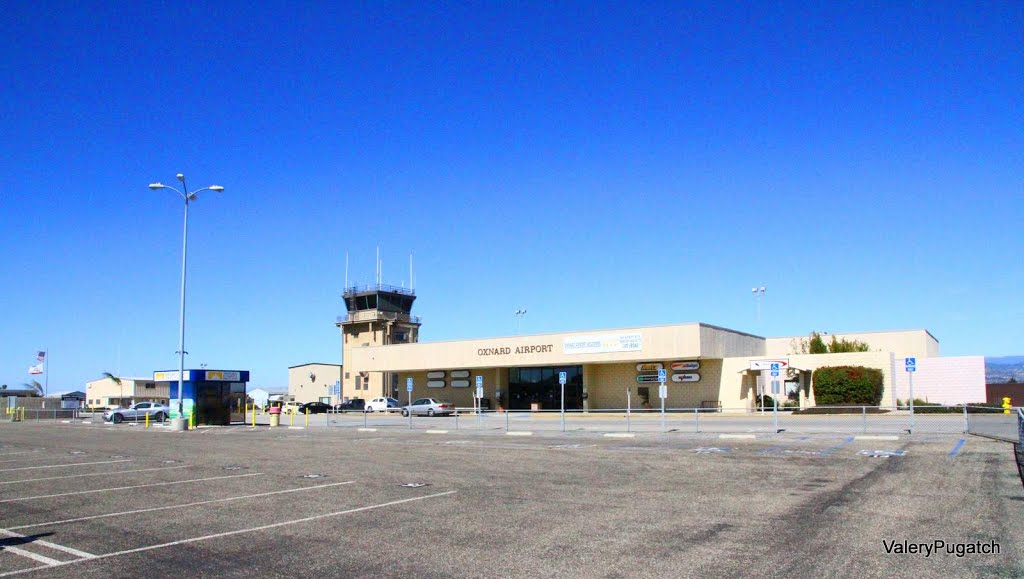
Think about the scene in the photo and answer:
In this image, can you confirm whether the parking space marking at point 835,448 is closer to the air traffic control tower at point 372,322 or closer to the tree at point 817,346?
the tree at point 817,346

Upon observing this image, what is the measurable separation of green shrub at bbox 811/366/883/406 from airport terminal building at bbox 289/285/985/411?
983 mm

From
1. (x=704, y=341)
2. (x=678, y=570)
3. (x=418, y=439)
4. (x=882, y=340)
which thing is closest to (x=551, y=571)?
(x=678, y=570)

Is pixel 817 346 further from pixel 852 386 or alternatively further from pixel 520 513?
pixel 520 513

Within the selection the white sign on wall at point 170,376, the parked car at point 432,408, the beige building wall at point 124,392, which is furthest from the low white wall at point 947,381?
the beige building wall at point 124,392

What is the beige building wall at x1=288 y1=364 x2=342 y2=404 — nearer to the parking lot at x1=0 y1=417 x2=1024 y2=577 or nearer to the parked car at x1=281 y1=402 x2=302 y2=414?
the parked car at x1=281 y1=402 x2=302 y2=414

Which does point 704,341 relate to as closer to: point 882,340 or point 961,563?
point 882,340

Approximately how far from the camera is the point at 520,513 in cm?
1156

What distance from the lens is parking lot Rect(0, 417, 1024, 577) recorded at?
8.32m

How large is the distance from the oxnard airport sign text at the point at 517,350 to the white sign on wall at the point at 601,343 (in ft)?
6.25

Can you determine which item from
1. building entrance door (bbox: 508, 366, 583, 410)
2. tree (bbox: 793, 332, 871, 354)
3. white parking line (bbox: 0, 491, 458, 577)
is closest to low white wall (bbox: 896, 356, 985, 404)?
tree (bbox: 793, 332, 871, 354)

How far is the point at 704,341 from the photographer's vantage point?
51.0m

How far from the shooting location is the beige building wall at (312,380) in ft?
302

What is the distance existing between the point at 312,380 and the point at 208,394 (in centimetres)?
4971

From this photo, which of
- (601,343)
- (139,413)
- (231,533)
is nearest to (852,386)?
(601,343)
